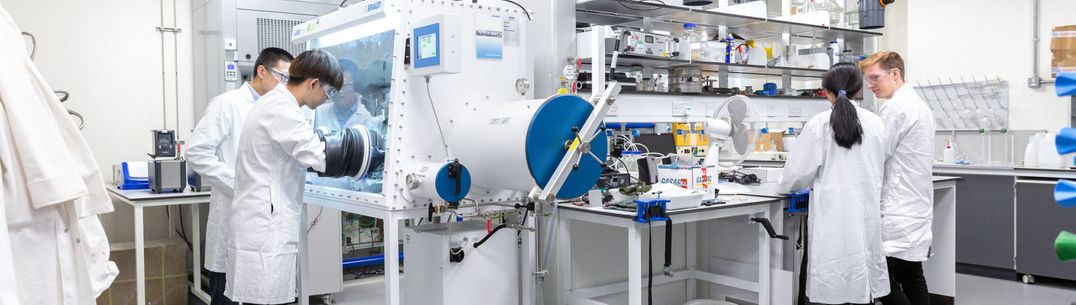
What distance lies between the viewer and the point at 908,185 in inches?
131

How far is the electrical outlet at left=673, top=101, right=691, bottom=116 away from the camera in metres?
4.79

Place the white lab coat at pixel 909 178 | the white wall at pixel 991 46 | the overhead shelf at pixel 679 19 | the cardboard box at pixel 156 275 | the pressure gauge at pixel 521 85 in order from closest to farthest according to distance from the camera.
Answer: the pressure gauge at pixel 521 85
the white lab coat at pixel 909 178
the cardboard box at pixel 156 275
the overhead shelf at pixel 679 19
the white wall at pixel 991 46

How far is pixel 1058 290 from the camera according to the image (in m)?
4.65

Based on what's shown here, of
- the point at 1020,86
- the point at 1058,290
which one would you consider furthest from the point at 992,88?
the point at 1058,290

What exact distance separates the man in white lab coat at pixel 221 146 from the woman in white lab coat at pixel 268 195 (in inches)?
19.5

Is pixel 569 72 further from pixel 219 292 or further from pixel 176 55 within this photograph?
pixel 176 55

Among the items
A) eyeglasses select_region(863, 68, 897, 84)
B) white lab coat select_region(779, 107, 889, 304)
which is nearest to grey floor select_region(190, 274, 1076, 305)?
white lab coat select_region(779, 107, 889, 304)

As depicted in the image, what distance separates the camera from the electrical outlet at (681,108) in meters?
4.79

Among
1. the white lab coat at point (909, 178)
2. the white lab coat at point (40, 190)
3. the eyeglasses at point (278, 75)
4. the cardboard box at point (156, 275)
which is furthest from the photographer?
the cardboard box at point (156, 275)

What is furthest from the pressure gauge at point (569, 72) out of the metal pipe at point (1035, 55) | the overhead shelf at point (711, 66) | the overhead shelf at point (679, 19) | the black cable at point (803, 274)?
the metal pipe at point (1035, 55)

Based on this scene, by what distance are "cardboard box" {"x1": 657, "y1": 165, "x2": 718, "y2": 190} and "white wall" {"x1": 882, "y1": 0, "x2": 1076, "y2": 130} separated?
394cm

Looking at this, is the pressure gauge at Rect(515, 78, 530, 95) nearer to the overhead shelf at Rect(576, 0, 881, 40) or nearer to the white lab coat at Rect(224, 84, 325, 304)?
the white lab coat at Rect(224, 84, 325, 304)

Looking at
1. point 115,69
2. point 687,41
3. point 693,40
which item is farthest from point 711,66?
point 115,69

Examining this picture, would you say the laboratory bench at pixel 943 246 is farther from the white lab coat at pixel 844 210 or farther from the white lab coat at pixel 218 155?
the white lab coat at pixel 218 155
